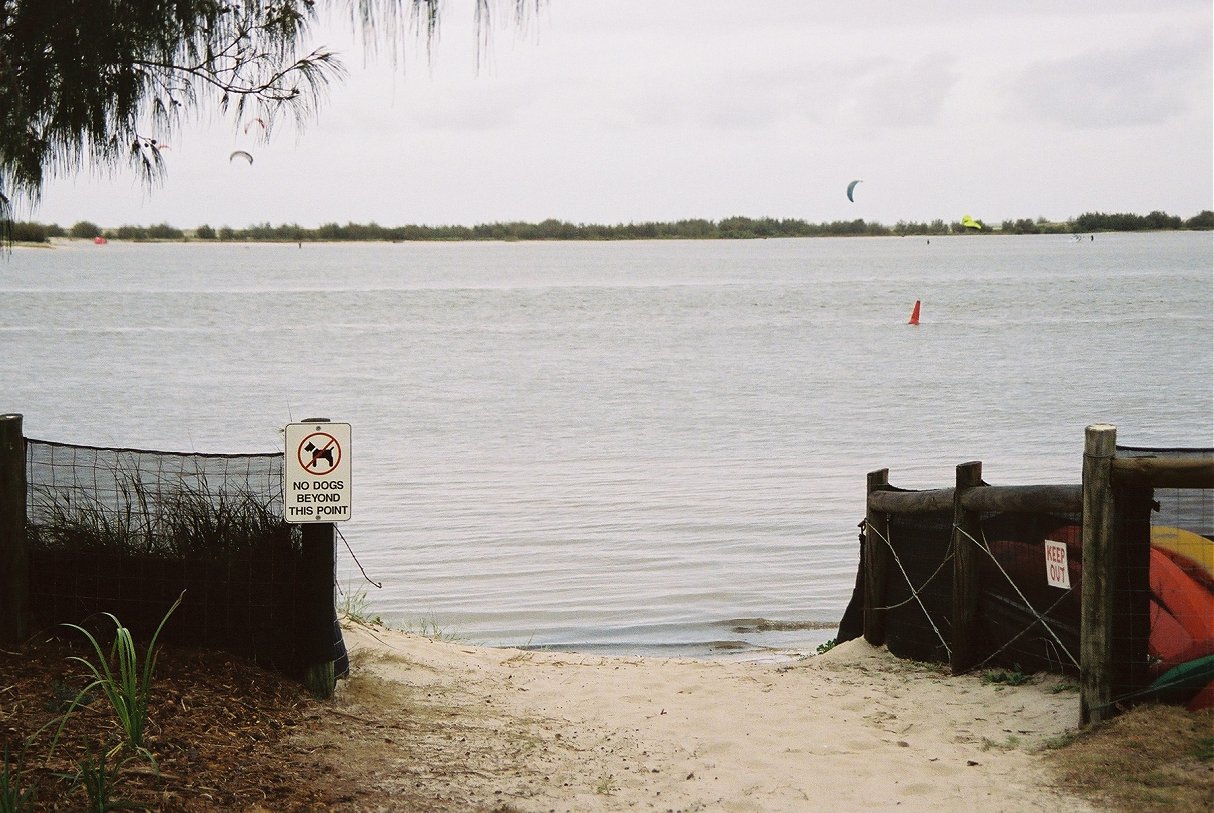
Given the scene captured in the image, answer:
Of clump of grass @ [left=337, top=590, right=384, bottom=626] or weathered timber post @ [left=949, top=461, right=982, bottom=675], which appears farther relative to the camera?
clump of grass @ [left=337, top=590, right=384, bottom=626]

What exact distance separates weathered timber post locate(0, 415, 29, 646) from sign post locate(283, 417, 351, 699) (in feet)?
4.10

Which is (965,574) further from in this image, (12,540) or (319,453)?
(12,540)

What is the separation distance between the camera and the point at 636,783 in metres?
5.47

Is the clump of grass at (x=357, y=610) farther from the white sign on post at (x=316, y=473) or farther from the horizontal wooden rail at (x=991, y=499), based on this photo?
the horizontal wooden rail at (x=991, y=499)

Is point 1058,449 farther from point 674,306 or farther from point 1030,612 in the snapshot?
point 674,306

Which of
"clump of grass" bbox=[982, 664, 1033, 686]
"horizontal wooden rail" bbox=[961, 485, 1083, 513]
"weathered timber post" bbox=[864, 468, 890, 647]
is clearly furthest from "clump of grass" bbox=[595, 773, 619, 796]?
"weathered timber post" bbox=[864, 468, 890, 647]

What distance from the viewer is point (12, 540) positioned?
19.6ft

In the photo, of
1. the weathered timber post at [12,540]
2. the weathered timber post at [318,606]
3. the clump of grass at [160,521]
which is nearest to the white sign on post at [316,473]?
the weathered timber post at [318,606]

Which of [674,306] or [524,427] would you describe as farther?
[674,306]

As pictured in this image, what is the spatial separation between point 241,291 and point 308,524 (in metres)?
91.8

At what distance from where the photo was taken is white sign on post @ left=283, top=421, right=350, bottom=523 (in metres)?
5.97

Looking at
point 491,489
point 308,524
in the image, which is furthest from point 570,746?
point 491,489

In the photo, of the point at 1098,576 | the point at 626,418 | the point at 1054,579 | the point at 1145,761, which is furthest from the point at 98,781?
the point at 626,418

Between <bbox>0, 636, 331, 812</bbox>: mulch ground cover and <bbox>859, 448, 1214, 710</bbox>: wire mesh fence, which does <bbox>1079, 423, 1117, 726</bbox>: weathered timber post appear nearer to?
<bbox>859, 448, 1214, 710</bbox>: wire mesh fence
